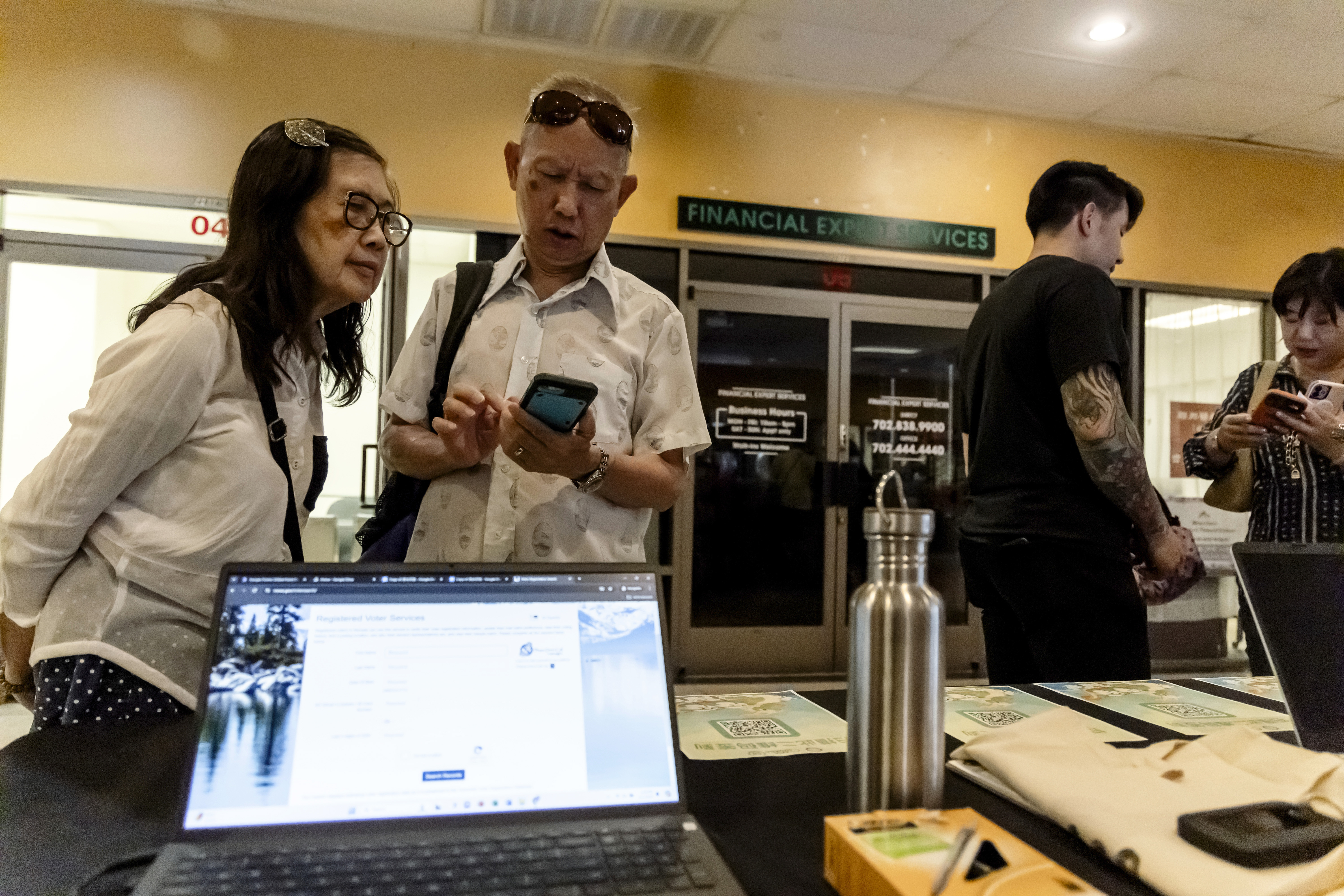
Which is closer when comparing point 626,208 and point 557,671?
point 557,671

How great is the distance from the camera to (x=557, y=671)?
712 mm

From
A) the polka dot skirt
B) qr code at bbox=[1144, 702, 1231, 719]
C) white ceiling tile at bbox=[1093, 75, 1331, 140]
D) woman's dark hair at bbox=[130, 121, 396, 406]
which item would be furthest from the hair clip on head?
white ceiling tile at bbox=[1093, 75, 1331, 140]

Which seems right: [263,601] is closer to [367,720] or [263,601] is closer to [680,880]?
[367,720]

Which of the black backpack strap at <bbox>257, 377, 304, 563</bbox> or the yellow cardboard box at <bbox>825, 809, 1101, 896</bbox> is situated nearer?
the yellow cardboard box at <bbox>825, 809, 1101, 896</bbox>

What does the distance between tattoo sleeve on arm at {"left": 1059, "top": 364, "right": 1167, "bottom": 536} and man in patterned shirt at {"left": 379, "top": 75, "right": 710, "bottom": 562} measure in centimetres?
76

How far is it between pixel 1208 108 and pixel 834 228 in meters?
2.15

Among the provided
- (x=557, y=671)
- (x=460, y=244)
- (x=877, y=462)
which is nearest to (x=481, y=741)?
(x=557, y=671)

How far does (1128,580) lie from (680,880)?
1349 mm

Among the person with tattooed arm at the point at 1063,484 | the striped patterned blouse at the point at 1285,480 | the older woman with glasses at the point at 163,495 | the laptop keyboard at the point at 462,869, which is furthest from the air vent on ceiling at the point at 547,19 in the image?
the laptop keyboard at the point at 462,869

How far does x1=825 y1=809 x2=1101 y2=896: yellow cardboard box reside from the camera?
522 millimetres

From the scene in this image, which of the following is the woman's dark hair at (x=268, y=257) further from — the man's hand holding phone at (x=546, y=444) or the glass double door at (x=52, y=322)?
the glass double door at (x=52, y=322)

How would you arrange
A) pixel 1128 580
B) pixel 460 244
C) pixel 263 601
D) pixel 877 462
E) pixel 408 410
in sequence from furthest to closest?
pixel 877 462
pixel 460 244
pixel 1128 580
pixel 408 410
pixel 263 601

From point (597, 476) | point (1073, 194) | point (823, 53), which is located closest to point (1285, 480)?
point (1073, 194)

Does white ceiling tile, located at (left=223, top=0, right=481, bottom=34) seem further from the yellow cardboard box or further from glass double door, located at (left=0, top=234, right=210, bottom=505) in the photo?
the yellow cardboard box
